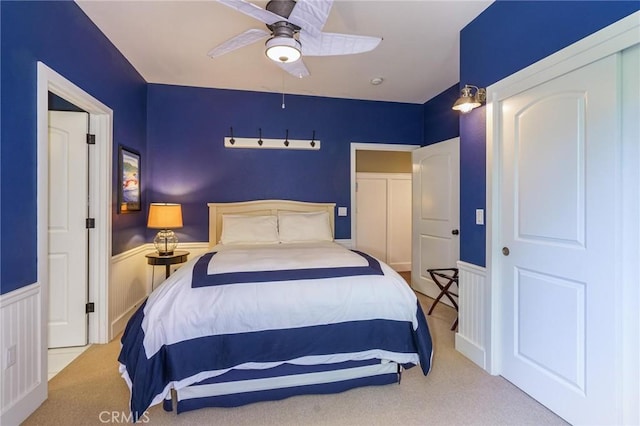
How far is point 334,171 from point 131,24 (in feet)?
8.49

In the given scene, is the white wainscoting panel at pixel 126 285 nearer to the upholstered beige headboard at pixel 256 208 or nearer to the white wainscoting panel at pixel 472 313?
the upholstered beige headboard at pixel 256 208

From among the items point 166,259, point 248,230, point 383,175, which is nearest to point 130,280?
point 166,259

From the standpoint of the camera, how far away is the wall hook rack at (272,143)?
3840 millimetres

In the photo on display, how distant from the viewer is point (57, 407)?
1822 millimetres

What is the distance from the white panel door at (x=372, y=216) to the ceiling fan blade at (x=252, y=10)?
145 inches

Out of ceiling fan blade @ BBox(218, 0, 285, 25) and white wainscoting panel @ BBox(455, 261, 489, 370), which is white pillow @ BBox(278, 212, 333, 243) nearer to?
white wainscoting panel @ BBox(455, 261, 489, 370)

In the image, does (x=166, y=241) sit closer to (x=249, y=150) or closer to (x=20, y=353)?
(x=249, y=150)

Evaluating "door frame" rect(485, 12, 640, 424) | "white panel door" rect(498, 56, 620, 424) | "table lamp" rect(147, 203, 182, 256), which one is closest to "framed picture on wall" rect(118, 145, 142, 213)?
"table lamp" rect(147, 203, 182, 256)

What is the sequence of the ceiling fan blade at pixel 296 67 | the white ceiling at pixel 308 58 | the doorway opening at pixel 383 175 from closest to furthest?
1. the white ceiling at pixel 308 58
2. the ceiling fan blade at pixel 296 67
3. the doorway opening at pixel 383 175

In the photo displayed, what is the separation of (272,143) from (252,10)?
7.37 feet

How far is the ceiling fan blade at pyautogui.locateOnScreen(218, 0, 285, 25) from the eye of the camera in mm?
1615

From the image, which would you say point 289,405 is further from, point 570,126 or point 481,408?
point 570,126

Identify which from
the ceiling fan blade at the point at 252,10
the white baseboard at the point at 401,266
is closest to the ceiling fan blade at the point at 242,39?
the ceiling fan blade at the point at 252,10

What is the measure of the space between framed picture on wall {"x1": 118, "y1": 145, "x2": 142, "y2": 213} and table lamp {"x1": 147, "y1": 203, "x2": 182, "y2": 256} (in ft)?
0.62
